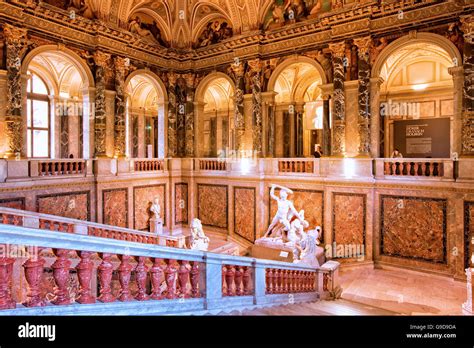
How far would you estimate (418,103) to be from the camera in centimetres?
1437

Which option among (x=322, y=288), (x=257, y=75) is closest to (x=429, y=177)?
(x=322, y=288)

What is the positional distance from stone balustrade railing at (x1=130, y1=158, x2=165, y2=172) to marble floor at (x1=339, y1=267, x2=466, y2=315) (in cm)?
869

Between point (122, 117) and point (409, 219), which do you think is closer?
point (409, 219)

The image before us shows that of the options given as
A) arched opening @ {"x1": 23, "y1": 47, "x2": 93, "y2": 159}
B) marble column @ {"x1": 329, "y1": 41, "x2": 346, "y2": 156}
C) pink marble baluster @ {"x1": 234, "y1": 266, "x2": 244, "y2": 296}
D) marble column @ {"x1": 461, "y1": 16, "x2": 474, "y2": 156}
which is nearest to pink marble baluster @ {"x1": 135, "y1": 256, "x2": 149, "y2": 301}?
pink marble baluster @ {"x1": 234, "y1": 266, "x2": 244, "y2": 296}

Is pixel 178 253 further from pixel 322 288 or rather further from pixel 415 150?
pixel 415 150

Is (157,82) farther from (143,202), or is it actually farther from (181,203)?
(181,203)

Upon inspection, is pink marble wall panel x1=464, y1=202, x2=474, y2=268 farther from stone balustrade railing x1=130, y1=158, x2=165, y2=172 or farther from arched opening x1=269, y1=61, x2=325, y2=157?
stone balustrade railing x1=130, y1=158, x2=165, y2=172

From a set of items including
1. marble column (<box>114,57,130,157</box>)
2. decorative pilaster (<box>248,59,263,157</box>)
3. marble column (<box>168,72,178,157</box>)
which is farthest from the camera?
marble column (<box>168,72,178,157</box>)

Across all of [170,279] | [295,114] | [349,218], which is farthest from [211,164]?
[170,279]

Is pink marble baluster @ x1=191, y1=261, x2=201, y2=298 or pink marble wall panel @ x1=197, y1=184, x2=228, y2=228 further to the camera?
pink marble wall panel @ x1=197, y1=184, x2=228, y2=228

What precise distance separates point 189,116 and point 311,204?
23.2 feet

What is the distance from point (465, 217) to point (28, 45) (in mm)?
13899

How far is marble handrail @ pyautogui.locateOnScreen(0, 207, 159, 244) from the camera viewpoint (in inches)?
297
